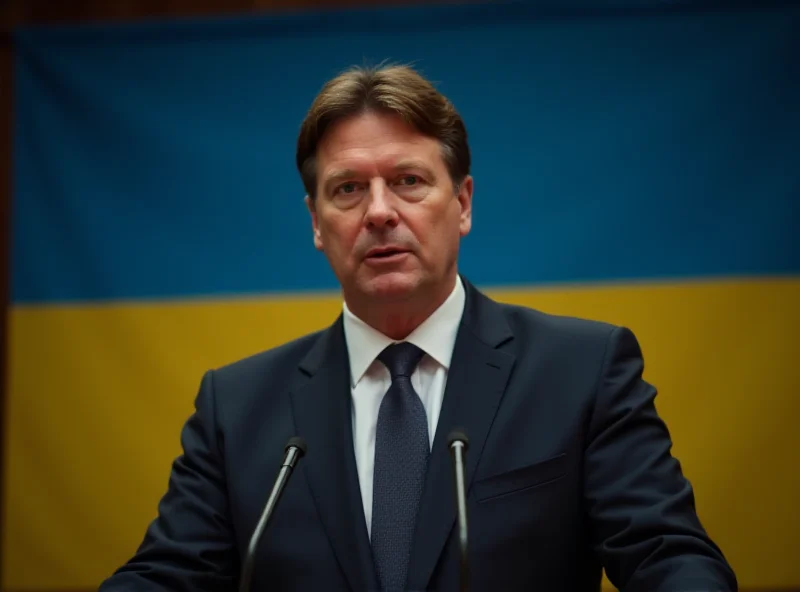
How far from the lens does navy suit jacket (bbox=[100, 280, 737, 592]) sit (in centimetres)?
150

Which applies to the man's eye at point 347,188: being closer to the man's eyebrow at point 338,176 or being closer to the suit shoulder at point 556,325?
the man's eyebrow at point 338,176

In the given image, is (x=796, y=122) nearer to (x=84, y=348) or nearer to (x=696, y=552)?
(x=696, y=552)

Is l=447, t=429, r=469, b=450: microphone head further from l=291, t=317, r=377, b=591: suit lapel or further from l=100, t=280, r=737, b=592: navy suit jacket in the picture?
l=291, t=317, r=377, b=591: suit lapel

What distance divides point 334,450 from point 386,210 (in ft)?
1.51

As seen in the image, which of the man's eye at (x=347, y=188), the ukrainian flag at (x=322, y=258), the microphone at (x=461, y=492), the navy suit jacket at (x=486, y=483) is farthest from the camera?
the ukrainian flag at (x=322, y=258)

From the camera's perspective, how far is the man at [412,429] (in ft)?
5.01

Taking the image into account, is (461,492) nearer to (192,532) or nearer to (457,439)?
(457,439)

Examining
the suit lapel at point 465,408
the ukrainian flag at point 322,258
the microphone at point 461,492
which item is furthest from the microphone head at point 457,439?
the ukrainian flag at point 322,258

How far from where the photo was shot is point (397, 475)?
5.30 feet

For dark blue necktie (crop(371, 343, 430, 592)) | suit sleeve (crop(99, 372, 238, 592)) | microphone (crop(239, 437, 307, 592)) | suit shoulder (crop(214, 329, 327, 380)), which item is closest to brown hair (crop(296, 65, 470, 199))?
suit shoulder (crop(214, 329, 327, 380))

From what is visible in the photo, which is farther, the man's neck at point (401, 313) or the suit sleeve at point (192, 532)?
the man's neck at point (401, 313)

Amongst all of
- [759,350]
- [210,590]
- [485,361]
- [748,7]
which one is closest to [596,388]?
[485,361]

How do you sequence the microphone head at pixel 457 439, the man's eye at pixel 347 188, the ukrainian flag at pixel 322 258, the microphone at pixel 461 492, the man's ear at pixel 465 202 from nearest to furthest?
the microphone at pixel 461 492 → the microphone head at pixel 457 439 → the man's eye at pixel 347 188 → the man's ear at pixel 465 202 → the ukrainian flag at pixel 322 258

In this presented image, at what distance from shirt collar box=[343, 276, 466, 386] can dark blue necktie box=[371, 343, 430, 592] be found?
0.23 feet
